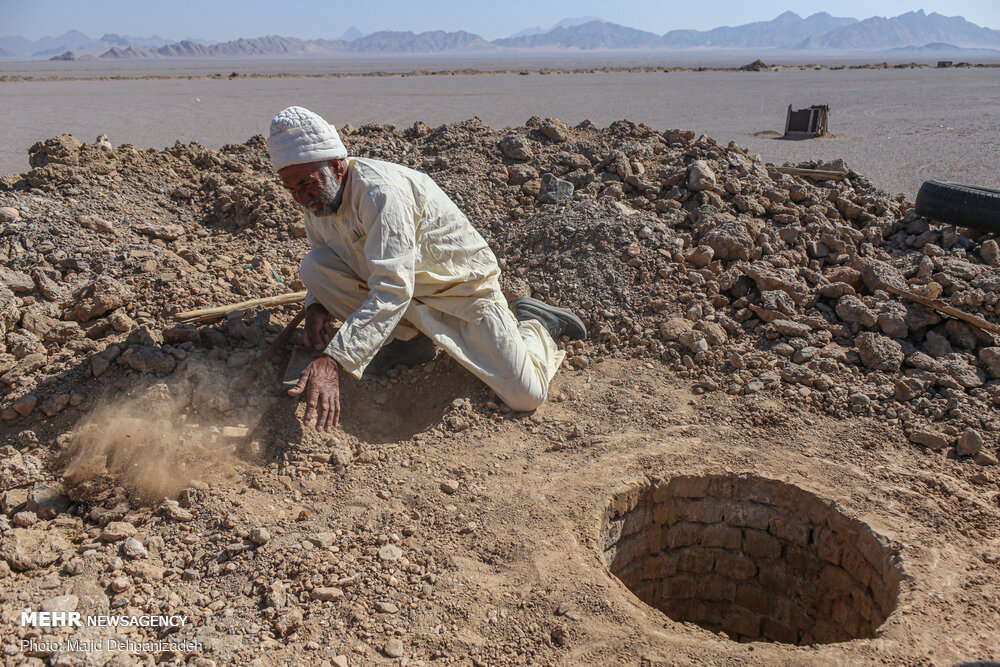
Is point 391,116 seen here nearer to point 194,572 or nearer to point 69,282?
point 69,282

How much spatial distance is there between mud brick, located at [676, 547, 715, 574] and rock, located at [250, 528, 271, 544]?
1.91 meters

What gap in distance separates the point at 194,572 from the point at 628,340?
248 centimetres

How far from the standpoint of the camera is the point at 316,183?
3.03 meters

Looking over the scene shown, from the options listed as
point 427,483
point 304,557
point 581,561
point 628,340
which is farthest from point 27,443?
point 628,340

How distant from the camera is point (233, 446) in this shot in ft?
10.4

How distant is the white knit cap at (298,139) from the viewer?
293 cm

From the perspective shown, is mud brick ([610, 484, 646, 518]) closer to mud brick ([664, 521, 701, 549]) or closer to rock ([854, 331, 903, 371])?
mud brick ([664, 521, 701, 549])

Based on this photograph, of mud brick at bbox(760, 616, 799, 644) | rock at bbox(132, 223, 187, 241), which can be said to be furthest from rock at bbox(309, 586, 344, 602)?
rock at bbox(132, 223, 187, 241)

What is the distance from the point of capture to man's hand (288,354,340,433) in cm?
276

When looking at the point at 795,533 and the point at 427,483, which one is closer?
the point at 427,483

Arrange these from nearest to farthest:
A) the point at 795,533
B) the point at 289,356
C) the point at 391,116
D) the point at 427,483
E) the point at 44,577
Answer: the point at 44,577 < the point at 427,483 < the point at 795,533 < the point at 289,356 < the point at 391,116

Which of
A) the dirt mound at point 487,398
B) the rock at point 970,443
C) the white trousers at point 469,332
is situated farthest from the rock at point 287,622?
the rock at point 970,443

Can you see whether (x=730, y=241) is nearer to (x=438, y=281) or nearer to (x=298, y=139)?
(x=438, y=281)

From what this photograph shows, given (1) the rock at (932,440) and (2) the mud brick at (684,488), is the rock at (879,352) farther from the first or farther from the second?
(2) the mud brick at (684,488)
